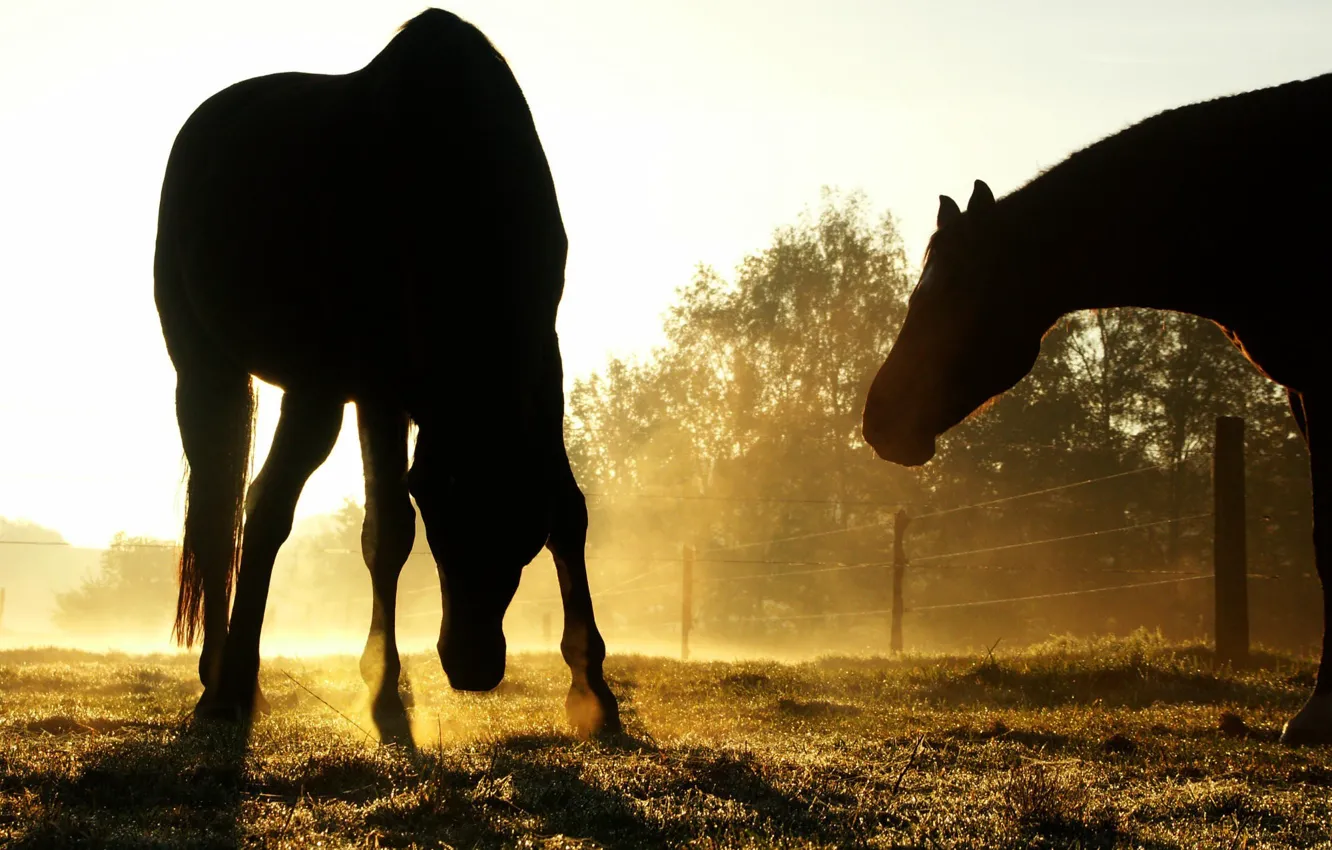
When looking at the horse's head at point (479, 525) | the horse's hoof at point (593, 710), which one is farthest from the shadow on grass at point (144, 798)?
the horse's hoof at point (593, 710)

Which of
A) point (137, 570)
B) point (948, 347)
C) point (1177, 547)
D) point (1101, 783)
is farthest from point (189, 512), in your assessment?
point (137, 570)

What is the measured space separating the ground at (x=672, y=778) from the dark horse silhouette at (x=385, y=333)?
0.47m

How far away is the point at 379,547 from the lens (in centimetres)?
560

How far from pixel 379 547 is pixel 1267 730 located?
167 inches

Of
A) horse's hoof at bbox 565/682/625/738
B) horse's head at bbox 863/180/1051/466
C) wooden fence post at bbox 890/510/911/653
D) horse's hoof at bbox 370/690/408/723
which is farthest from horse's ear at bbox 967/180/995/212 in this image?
wooden fence post at bbox 890/510/911/653

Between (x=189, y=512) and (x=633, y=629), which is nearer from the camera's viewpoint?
(x=189, y=512)

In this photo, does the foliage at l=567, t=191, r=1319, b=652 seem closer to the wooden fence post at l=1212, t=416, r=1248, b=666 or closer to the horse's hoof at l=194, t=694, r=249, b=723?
the wooden fence post at l=1212, t=416, r=1248, b=666

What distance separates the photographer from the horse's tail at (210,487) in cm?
567

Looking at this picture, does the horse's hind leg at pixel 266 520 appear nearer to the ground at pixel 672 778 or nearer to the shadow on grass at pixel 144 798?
the ground at pixel 672 778

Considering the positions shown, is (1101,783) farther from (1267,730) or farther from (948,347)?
(948,347)

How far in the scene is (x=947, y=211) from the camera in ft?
18.4

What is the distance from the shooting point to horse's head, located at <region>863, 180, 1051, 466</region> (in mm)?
5484

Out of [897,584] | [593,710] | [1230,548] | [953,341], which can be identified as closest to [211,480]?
[593,710]

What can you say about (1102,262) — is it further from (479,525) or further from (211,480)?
(211,480)
